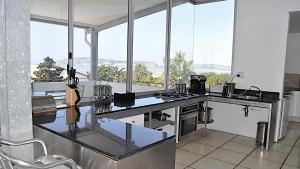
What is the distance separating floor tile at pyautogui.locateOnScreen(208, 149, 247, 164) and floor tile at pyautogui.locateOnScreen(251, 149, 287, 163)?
248 millimetres

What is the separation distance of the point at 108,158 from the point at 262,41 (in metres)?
4.13

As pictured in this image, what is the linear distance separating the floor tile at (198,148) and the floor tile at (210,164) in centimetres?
29

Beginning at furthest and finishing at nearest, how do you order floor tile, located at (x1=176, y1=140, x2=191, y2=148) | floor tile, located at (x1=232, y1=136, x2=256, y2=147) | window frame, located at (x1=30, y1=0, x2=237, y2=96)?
floor tile, located at (x1=232, y1=136, x2=256, y2=147) < floor tile, located at (x1=176, y1=140, x2=191, y2=148) < window frame, located at (x1=30, y1=0, x2=237, y2=96)

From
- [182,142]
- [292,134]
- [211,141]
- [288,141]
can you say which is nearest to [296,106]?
[292,134]

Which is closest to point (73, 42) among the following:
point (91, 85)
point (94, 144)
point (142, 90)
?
point (91, 85)

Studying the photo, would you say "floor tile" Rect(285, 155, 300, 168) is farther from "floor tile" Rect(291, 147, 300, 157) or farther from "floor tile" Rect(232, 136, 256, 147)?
"floor tile" Rect(232, 136, 256, 147)

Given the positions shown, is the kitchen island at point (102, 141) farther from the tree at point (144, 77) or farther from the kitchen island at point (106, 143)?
the tree at point (144, 77)

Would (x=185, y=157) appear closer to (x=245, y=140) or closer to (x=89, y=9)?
(x=245, y=140)

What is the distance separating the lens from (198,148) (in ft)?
12.9

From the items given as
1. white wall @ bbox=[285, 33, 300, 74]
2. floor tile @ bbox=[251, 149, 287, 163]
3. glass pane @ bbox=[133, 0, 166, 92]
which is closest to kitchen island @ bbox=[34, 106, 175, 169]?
glass pane @ bbox=[133, 0, 166, 92]

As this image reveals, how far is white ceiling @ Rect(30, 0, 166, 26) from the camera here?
2.79 meters

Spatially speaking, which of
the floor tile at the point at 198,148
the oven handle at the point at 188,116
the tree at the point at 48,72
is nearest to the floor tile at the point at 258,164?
the floor tile at the point at 198,148

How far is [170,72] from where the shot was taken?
195 inches

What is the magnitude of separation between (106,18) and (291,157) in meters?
3.62
